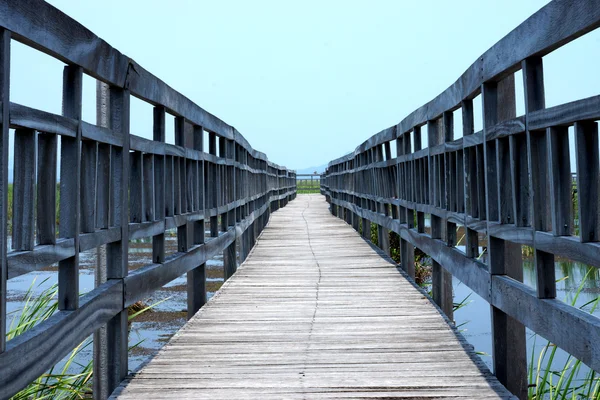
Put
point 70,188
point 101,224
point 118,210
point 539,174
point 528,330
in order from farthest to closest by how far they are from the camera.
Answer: point 528,330 < point 118,210 < point 101,224 < point 539,174 < point 70,188

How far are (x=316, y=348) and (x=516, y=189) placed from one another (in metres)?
1.42

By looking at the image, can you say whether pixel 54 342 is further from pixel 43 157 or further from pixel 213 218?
pixel 213 218

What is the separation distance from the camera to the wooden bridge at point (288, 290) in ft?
7.47

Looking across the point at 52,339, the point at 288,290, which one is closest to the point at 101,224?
the point at 52,339

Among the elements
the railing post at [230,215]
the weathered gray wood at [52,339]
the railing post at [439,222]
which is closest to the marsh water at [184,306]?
the railing post at [439,222]

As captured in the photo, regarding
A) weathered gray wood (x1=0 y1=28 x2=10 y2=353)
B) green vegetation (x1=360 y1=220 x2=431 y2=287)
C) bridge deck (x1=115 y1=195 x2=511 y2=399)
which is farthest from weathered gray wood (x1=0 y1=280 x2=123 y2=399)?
green vegetation (x1=360 y1=220 x2=431 y2=287)

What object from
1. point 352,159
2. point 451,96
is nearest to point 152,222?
point 451,96

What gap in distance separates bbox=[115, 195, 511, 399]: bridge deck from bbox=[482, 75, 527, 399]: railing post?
0.46 ft

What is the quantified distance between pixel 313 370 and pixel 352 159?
8.83m

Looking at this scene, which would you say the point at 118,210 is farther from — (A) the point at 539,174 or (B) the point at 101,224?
(A) the point at 539,174

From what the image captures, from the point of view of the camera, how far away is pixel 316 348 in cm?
376

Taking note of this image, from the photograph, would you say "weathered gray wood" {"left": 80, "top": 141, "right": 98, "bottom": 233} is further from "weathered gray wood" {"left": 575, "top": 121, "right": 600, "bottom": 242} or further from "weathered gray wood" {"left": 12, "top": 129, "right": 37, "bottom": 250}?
"weathered gray wood" {"left": 575, "top": 121, "right": 600, "bottom": 242}

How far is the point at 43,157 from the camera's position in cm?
240

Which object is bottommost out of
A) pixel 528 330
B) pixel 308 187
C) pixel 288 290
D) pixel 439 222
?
pixel 528 330
